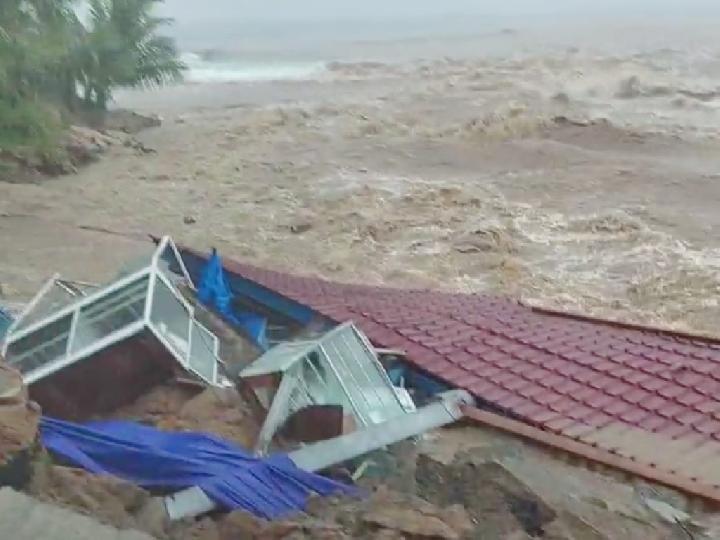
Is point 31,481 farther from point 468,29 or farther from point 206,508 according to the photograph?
point 468,29

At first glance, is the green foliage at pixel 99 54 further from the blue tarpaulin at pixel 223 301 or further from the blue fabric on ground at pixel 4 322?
the blue fabric on ground at pixel 4 322

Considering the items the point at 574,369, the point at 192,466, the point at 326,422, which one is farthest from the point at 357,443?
the point at 574,369

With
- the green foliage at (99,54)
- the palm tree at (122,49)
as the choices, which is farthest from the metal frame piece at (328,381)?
the palm tree at (122,49)

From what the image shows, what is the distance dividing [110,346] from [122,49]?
23455 millimetres

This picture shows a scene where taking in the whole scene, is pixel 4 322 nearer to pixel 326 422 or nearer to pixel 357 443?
pixel 326 422

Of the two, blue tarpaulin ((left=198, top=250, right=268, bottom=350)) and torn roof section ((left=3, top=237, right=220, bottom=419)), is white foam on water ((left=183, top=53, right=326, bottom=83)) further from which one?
torn roof section ((left=3, top=237, right=220, bottom=419))

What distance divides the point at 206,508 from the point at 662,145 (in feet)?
65.1

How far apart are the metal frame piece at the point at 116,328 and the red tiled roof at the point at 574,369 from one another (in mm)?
1165

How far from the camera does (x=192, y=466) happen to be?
4.07 metres

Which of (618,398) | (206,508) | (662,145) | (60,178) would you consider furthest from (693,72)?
(206,508)

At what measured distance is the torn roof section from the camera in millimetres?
4750

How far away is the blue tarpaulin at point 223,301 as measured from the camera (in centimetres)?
602

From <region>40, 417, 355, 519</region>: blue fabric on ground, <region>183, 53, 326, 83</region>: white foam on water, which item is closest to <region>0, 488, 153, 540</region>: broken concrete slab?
<region>40, 417, 355, 519</region>: blue fabric on ground

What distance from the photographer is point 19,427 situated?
3.50 metres
